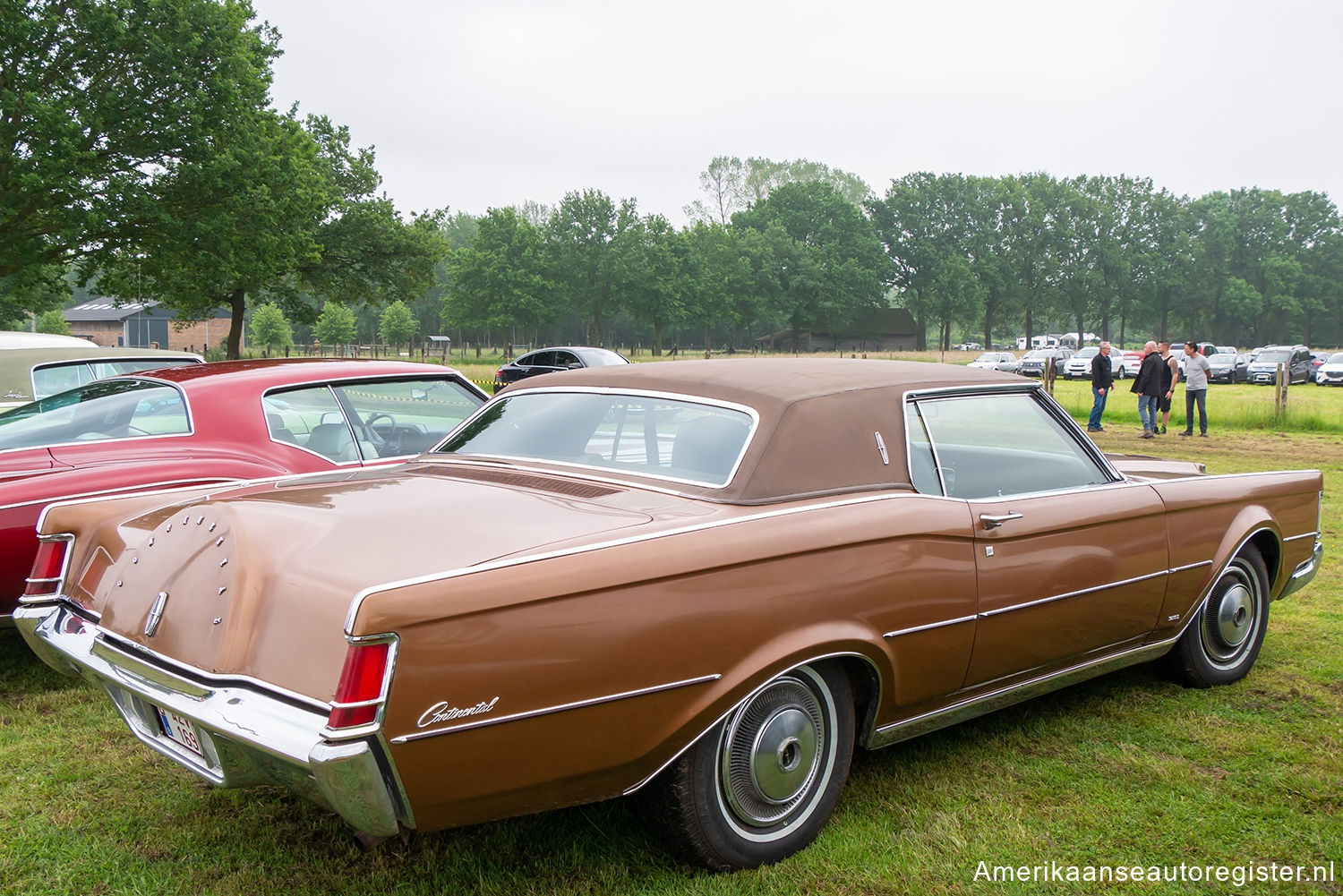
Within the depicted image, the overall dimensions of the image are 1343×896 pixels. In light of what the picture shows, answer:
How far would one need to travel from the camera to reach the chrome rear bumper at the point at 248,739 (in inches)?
80.5

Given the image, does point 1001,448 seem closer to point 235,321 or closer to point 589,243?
point 235,321

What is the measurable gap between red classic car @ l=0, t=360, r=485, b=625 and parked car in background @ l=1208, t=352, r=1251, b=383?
42.6 m

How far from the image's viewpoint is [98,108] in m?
21.3

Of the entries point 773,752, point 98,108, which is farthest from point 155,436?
point 98,108

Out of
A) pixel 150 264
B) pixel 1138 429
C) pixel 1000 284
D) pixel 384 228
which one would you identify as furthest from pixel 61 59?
pixel 1000 284

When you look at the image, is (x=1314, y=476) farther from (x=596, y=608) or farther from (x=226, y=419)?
(x=226, y=419)

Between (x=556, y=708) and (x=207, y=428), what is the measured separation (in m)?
3.28

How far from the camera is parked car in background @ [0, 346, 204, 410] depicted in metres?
→ 8.30

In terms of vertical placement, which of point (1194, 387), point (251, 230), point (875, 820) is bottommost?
point (875, 820)

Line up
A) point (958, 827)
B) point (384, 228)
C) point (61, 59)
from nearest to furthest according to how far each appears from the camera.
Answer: point (958, 827) < point (61, 59) < point (384, 228)

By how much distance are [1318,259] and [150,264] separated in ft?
326

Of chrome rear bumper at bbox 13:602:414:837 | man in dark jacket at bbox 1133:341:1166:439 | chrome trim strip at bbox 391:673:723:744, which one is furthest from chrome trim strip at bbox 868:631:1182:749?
man in dark jacket at bbox 1133:341:1166:439

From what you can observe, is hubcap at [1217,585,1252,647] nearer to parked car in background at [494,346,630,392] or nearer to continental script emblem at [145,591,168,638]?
continental script emblem at [145,591,168,638]

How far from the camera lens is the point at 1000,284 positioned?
85.9 metres
